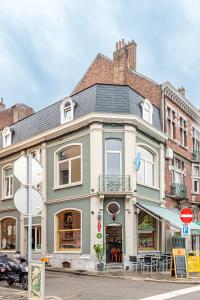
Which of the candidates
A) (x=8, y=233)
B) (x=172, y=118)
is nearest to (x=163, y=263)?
(x=172, y=118)

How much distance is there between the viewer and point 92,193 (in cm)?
2161

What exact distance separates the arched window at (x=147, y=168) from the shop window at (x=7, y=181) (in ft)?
30.2

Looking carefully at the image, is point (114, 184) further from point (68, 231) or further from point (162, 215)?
point (68, 231)

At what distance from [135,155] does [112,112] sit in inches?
96.5

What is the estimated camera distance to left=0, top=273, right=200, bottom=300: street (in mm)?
12344

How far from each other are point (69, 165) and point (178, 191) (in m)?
8.08

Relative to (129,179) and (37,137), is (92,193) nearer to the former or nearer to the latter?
(129,179)

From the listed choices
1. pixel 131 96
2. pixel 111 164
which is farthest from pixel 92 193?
pixel 131 96

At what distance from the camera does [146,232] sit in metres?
23.7

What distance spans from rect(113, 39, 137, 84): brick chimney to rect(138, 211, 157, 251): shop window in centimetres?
937

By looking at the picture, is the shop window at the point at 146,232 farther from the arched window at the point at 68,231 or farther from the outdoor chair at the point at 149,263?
the arched window at the point at 68,231

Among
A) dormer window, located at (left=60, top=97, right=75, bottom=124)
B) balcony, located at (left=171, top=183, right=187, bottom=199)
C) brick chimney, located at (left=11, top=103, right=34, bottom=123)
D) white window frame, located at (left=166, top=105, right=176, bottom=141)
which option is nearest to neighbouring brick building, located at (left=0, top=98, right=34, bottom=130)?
brick chimney, located at (left=11, top=103, right=34, bottom=123)

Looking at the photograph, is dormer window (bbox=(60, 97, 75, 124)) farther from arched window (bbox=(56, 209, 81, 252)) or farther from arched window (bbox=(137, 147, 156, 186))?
arched window (bbox=(56, 209, 81, 252))

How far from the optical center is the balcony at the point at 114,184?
21547mm
